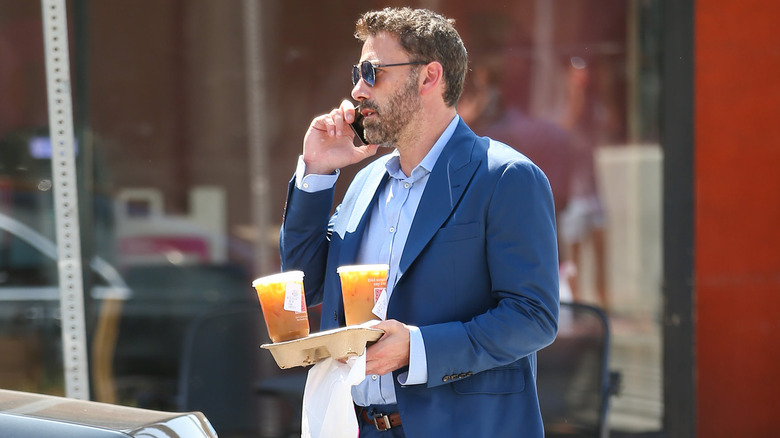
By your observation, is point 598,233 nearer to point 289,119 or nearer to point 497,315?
point 289,119

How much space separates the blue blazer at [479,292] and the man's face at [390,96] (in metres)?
0.16

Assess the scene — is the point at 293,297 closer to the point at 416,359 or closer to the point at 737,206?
the point at 416,359

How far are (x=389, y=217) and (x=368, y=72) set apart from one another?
0.41 metres

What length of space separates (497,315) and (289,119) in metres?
2.86

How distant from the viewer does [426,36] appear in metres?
2.53

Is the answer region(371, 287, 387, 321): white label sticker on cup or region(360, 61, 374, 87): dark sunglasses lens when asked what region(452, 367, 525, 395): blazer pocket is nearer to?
region(371, 287, 387, 321): white label sticker on cup

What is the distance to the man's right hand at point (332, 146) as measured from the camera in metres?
2.65

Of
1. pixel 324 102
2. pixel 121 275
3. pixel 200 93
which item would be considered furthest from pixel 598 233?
pixel 121 275

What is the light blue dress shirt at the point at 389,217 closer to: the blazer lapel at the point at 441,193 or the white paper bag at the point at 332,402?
the blazer lapel at the point at 441,193

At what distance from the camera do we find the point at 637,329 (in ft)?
16.3

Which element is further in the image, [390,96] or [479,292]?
[390,96]

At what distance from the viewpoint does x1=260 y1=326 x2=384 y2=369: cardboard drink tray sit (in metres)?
2.13

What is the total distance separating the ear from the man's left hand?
691 millimetres

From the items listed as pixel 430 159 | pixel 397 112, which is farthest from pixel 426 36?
pixel 430 159
